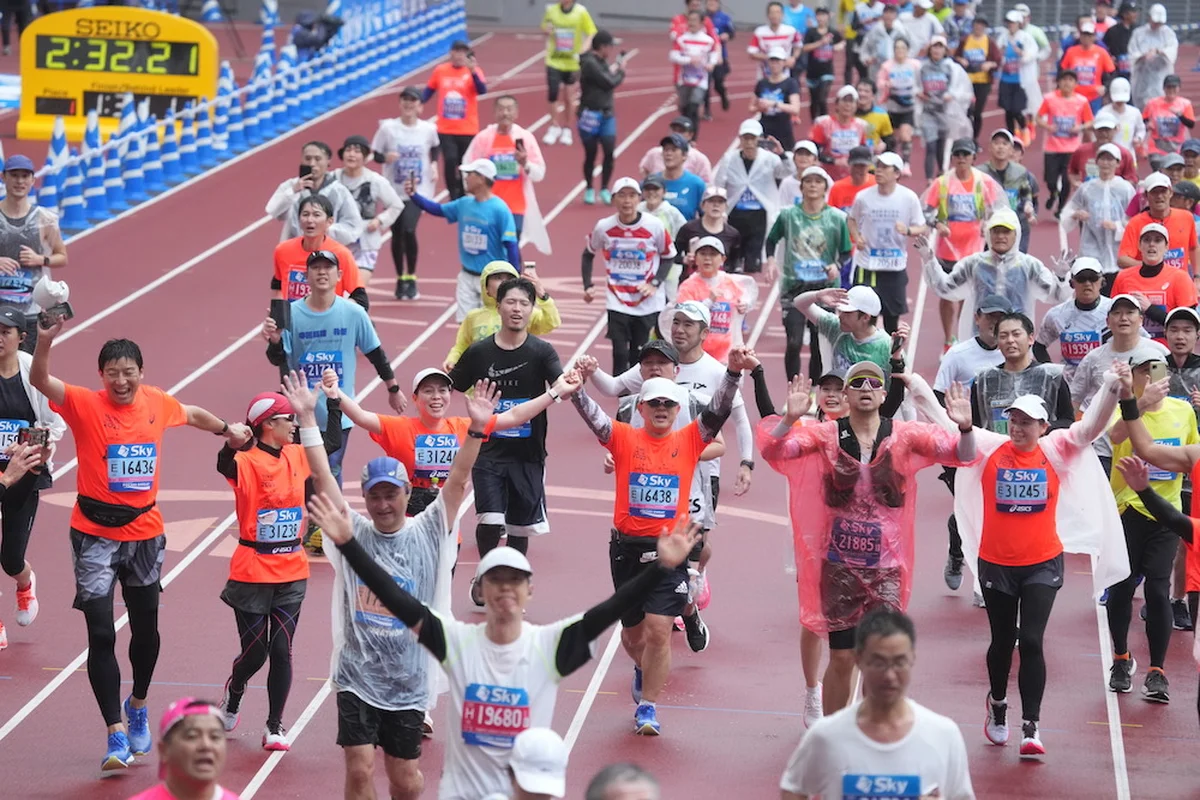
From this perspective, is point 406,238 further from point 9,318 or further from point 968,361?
point 9,318

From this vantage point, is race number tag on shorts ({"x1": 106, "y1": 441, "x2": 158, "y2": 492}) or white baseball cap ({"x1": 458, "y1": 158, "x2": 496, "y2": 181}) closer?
race number tag on shorts ({"x1": 106, "y1": 441, "x2": 158, "y2": 492})

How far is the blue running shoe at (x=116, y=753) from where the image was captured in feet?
32.0

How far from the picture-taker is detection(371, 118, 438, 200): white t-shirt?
20188 mm

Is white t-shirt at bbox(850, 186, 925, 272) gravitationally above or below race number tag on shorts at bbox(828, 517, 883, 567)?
below

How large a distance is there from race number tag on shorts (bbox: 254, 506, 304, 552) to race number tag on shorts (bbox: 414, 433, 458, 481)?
4.71 feet

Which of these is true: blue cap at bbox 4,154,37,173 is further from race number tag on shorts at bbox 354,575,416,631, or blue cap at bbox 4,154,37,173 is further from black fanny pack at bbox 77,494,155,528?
race number tag on shorts at bbox 354,575,416,631

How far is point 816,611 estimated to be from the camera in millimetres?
9766

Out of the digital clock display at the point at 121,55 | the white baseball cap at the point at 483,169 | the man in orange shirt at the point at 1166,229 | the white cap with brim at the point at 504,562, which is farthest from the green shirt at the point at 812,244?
the digital clock display at the point at 121,55

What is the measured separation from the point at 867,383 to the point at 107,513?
3.61 m

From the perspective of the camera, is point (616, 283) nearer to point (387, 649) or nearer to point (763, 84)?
point (387, 649)

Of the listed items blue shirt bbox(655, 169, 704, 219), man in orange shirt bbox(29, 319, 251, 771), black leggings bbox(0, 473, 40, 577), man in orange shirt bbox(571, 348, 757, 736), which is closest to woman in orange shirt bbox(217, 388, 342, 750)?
man in orange shirt bbox(29, 319, 251, 771)

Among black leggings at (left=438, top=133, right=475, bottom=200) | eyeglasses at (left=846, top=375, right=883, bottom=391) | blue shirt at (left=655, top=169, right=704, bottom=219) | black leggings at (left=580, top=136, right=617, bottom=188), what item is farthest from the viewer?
black leggings at (left=580, top=136, right=617, bottom=188)

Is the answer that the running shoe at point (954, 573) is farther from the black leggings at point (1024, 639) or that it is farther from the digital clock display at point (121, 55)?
the digital clock display at point (121, 55)

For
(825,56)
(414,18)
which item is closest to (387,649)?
(825,56)
